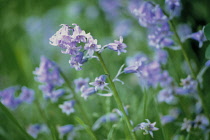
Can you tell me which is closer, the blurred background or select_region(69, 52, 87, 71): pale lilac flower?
select_region(69, 52, 87, 71): pale lilac flower

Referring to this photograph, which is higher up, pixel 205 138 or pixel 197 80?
pixel 197 80

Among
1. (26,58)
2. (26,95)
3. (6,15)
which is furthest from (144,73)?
(6,15)

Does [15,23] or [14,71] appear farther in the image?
[15,23]

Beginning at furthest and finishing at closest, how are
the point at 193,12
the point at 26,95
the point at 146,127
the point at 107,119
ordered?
the point at 193,12 → the point at 26,95 → the point at 107,119 → the point at 146,127

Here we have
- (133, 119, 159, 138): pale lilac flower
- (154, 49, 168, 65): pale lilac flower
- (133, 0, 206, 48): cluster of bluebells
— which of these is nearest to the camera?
(133, 119, 159, 138): pale lilac flower

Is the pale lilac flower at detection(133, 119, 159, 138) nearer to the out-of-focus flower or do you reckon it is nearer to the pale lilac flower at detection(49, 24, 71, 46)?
the pale lilac flower at detection(49, 24, 71, 46)

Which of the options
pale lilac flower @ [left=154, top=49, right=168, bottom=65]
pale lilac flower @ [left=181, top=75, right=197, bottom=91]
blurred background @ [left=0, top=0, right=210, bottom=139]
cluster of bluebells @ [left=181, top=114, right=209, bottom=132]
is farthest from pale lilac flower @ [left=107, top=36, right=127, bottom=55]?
blurred background @ [left=0, top=0, right=210, bottom=139]

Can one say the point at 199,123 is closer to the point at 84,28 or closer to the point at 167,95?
the point at 167,95

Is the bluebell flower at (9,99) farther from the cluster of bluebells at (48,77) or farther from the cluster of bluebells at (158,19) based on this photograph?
the cluster of bluebells at (158,19)

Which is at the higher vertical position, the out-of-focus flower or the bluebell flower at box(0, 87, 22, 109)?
the bluebell flower at box(0, 87, 22, 109)

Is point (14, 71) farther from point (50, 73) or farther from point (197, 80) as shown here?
point (197, 80)
